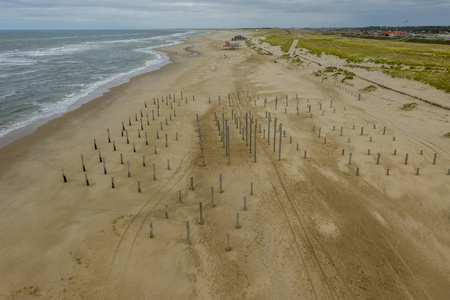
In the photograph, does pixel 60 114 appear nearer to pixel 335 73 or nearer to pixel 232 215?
pixel 232 215

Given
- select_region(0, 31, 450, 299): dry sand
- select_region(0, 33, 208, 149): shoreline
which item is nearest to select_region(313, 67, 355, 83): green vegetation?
select_region(0, 31, 450, 299): dry sand

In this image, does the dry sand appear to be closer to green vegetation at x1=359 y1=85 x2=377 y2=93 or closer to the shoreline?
the shoreline

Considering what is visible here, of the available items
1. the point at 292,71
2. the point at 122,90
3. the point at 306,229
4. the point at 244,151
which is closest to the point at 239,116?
the point at 244,151

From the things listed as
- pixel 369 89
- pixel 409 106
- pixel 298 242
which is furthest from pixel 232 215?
pixel 369 89

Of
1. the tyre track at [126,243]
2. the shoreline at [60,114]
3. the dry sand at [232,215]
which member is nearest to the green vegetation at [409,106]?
the dry sand at [232,215]

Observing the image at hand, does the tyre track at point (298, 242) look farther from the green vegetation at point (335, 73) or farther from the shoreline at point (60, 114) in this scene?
the green vegetation at point (335, 73)
